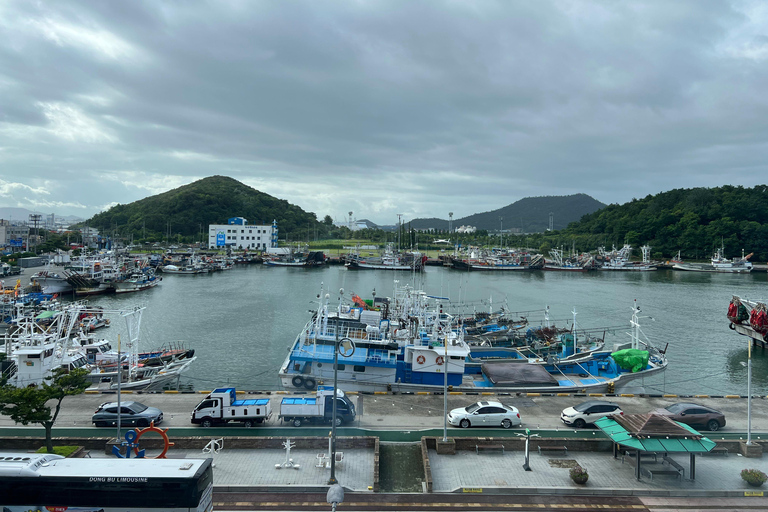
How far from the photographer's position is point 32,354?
1862 centimetres

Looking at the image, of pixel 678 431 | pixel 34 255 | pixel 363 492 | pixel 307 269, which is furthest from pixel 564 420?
pixel 34 255

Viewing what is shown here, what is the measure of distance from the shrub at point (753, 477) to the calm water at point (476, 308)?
48.8 feet

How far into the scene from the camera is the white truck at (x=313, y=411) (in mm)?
14406

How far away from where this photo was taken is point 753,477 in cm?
1077

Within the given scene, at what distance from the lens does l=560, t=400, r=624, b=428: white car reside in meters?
14.6

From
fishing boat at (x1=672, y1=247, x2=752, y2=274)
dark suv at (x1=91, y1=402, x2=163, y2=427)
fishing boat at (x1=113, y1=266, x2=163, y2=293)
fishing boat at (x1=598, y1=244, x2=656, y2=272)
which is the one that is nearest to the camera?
dark suv at (x1=91, y1=402, x2=163, y2=427)

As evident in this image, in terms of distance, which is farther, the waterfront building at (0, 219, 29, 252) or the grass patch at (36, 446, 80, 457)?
the waterfront building at (0, 219, 29, 252)

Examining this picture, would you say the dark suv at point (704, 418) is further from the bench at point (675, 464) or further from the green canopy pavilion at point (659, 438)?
the green canopy pavilion at point (659, 438)

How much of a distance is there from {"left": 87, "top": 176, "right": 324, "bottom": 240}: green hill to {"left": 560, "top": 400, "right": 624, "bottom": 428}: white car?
132m

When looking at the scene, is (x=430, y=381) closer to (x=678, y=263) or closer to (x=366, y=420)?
(x=366, y=420)

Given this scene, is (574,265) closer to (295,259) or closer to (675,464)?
(295,259)

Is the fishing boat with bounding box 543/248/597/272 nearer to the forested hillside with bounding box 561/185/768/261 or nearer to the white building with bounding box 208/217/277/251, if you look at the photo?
the forested hillside with bounding box 561/185/768/261

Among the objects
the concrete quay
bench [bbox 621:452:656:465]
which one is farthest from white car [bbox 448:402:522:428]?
bench [bbox 621:452:656:465]

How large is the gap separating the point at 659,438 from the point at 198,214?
148587mm
